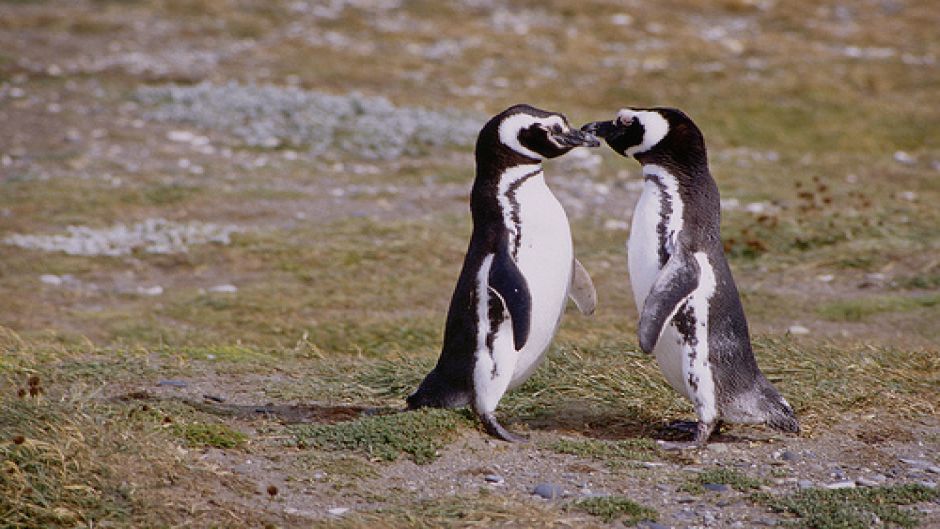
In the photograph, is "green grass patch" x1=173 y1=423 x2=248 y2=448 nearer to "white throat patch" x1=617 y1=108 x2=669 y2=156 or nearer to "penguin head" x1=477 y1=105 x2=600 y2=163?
"penguin head" x1=477 y1=105 x2=600 y2=163

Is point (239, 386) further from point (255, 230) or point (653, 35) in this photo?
point (653, 35)

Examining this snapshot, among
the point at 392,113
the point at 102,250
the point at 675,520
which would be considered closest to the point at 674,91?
the point at 392,113

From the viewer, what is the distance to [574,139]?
249 inches

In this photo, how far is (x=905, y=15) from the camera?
99.7 feet

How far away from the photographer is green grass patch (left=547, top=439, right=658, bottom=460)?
5.89 meters

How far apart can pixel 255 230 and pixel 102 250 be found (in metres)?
1.61

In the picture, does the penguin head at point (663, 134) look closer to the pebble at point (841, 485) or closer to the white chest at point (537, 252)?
the white chest at point (537, 252)

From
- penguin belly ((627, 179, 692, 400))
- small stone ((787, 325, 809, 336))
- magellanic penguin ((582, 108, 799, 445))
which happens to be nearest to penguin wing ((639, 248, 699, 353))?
magellanic penguin ((582, 108, 799, 445))

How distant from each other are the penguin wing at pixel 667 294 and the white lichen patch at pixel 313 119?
440 inches

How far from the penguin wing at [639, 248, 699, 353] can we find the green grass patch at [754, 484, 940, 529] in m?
0.97

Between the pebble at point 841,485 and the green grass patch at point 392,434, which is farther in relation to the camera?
the green grass patch at point 392,434

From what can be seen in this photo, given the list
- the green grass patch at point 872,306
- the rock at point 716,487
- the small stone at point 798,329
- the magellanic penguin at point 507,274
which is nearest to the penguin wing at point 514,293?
the magellanic penguin at point 507,274

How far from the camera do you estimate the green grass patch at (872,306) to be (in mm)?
10508

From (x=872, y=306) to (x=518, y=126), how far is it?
5455 millimetres
